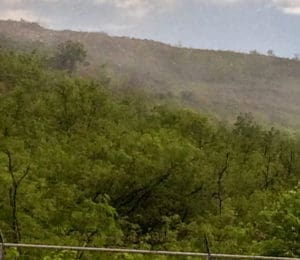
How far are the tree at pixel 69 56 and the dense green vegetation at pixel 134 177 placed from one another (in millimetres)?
82778

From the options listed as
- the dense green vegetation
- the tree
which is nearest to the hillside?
the tree

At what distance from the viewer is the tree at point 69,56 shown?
422 ft

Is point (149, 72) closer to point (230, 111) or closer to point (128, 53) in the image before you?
point (128, 53)

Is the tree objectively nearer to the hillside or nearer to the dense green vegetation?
the hillside

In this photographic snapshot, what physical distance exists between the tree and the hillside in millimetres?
21355

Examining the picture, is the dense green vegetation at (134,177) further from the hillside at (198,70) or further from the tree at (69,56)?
the hillside at (198,70)

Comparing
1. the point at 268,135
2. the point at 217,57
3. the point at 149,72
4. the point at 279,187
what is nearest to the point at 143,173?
the point at 279,187

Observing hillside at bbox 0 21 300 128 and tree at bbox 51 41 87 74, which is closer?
tree at bbox 51 41 87 74

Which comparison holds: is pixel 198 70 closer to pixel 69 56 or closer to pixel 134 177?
pixel 69 56

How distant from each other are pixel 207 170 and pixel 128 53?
518 ft

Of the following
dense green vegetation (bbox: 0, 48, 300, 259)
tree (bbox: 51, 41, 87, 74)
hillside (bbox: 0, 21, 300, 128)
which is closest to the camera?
dense green vegetation (bbox: 0, 48, 300, 259)

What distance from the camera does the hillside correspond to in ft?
540

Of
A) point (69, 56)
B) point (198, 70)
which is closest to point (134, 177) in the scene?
point (69, 56)

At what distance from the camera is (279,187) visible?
32.8m
